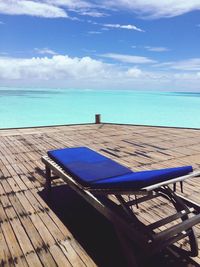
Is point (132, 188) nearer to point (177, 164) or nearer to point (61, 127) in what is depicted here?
point (177, 164)

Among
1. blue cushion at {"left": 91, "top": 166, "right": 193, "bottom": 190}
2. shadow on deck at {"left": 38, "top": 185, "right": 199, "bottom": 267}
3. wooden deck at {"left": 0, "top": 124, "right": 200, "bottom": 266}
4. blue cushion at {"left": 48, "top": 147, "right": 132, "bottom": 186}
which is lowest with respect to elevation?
shadow on deck at {"left": 38, "top": 185, "right": 199, "bottom": 267}

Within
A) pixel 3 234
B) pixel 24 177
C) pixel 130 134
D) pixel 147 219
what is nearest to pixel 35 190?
pixel 24 177

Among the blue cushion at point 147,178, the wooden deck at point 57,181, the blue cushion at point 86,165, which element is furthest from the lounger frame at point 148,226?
the wooden deck at point 57,181

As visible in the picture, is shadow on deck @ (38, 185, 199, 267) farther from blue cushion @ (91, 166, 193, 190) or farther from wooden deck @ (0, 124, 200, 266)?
blue cushion @ (91, 166, 193, 190)

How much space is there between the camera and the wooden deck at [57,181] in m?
2.93

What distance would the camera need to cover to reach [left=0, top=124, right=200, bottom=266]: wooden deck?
2930 mm

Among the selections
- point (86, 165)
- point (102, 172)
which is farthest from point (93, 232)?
point (86, 165)

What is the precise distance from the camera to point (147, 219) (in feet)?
11.9

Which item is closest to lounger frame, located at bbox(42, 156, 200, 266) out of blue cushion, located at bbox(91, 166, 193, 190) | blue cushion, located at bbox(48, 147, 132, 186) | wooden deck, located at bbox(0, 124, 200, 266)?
blue cushion, located at bbox(91, 166, 193, 190)

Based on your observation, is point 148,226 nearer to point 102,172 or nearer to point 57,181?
point 102,172

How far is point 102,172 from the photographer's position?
341 centimetres

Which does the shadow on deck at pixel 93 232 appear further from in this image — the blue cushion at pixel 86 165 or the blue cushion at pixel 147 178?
the blue cushion at pixel 147 178

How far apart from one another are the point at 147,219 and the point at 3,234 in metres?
1.84

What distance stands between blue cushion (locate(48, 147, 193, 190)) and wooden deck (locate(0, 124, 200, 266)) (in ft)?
2.26
